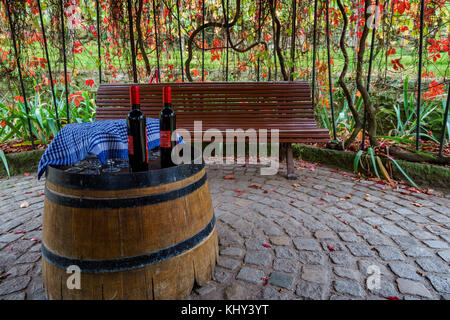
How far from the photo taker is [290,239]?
1828mm

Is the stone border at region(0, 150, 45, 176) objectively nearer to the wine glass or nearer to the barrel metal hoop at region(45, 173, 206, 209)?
the wine glass

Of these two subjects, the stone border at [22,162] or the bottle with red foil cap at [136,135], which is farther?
the stone border at [22,162]

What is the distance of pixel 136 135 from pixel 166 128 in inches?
5.8

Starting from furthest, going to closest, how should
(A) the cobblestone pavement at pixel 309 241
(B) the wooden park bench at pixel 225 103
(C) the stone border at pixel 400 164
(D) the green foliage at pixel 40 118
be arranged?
(D) the green foliage at pixel 40 118
(B) the wooden park bench at pixel 225 103
(C) the stone border at pixel 400 164
(A) the cobblestone pavement at pixel 309 241

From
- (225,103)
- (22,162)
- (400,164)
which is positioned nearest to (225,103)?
(225,103)

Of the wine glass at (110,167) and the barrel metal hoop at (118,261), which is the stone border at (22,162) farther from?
the barrel metal hoop at (118,261)

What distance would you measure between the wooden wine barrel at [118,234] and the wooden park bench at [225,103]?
1912mm

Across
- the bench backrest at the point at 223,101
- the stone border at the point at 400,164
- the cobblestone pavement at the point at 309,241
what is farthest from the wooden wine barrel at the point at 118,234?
the stone border at the point at 400,164

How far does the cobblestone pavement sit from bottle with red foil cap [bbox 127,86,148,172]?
64 centimetres

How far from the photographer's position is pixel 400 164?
284 centimetres

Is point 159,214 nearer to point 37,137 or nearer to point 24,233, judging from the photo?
point 24,233

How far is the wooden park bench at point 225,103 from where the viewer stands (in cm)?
314
